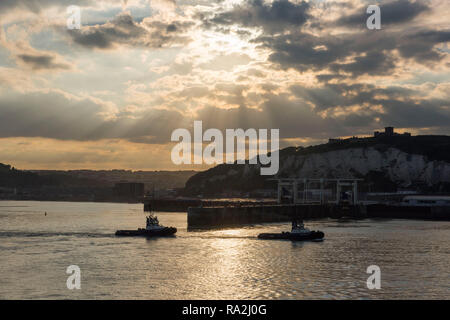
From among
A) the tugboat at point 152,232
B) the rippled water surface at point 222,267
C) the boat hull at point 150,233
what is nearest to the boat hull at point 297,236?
the rippled water surface at point 222,267

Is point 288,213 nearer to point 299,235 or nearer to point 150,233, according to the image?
point 299,235

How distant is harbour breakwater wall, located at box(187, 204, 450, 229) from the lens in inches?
Answer: 5620

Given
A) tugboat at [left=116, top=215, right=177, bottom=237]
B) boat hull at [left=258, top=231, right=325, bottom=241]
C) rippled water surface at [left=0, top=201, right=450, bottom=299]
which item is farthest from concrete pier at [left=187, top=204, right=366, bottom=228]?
boat hull at [left=258, top=231, right=325, bottom=241]

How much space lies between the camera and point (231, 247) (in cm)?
9025

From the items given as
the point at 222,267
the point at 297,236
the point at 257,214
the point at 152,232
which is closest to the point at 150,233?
the point at 152,232

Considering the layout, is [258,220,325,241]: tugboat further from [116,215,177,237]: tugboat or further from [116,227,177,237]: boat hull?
[116,215,177,237]: tugboat

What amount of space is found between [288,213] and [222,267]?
11080cm

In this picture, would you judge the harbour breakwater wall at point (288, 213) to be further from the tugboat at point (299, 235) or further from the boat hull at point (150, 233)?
the tugboat at point (299, 235)

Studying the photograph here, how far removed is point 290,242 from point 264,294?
49.8 metres

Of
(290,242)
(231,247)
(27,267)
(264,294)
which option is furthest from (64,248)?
(264,294)

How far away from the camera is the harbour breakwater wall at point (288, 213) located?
142750mm

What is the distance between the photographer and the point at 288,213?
177m
